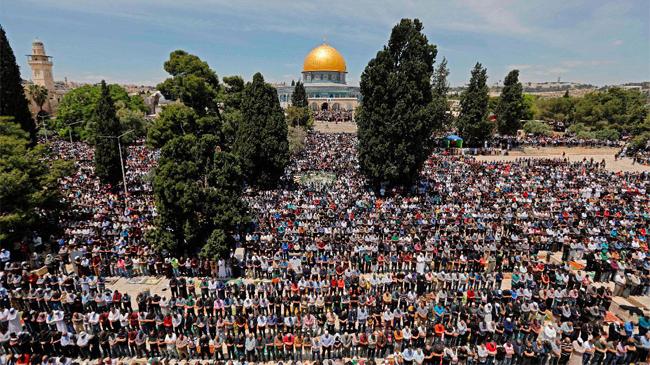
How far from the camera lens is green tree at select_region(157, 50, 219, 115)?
24109 millimetres

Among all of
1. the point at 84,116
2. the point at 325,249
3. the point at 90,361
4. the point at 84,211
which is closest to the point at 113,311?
the point at 90,361

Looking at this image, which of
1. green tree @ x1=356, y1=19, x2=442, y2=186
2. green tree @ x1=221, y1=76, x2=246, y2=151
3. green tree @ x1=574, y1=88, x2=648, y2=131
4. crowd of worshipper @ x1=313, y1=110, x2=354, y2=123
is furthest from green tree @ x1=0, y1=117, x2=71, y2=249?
green tree @ x1=574, y1=88, x2=648, y2=131

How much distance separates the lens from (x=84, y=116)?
4481 centimetres

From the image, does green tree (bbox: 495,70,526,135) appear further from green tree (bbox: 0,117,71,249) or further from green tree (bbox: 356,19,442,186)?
green tree (bbox: 0,117,71,249)

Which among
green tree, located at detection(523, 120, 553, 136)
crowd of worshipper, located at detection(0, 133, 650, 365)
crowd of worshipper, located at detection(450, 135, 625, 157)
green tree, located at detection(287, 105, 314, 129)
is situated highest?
green tree, located at detection(287, 105, 314, 129)

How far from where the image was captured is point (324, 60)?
78000 mm

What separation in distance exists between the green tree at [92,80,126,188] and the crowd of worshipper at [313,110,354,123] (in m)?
46.0

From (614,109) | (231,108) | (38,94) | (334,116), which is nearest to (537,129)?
(614,109)

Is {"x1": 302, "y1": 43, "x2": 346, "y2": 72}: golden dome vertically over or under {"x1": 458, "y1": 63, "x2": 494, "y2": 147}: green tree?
over

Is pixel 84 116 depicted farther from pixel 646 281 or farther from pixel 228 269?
pixel 646 281

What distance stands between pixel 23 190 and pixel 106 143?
953 centimetres

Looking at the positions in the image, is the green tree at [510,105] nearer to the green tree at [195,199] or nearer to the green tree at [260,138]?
the green tree at [260,138]

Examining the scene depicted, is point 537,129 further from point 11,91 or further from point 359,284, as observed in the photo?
point 11,91

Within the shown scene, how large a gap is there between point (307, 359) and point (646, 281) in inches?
509
